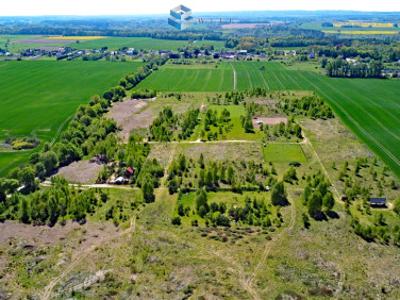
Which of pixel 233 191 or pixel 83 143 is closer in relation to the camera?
pixel 233 191

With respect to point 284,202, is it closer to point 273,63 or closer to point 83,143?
point 83,143

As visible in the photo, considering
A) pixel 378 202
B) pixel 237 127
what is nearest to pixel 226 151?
pixel 237 127

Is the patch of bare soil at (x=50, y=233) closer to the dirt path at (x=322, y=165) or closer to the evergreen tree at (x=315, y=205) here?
the evergreen tree at (x=315, y=205)

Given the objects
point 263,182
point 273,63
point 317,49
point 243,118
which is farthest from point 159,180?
point 317,49

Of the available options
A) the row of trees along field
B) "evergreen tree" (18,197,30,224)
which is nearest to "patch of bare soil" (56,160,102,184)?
the row of trees along field

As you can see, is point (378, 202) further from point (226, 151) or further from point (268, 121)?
point (268, 121)

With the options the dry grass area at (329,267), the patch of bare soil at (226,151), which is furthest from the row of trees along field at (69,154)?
the dry grass area at (329,267)

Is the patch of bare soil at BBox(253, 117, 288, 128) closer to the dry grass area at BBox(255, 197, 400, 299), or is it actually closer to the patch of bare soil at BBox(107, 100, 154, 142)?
the patch of bare soil at BBox(107, 100, 154, 142)
